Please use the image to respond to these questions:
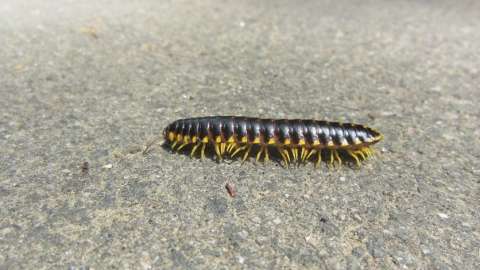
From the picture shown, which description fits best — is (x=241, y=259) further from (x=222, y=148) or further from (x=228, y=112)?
(x=228, y=112)

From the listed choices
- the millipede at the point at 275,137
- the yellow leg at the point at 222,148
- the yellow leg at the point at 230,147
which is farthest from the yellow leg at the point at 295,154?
the yellow leg at the point at 222,148

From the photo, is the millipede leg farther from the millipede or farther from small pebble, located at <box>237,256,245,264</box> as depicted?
small pebble, located at <box>237,256,245,264</box>

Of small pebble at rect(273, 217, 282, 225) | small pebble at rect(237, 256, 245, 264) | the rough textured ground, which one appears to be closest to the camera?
small pebble at rect(237, 256, 245, 264)

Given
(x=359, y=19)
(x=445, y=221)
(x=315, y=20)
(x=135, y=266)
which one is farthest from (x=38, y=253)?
(x=359, y=19)

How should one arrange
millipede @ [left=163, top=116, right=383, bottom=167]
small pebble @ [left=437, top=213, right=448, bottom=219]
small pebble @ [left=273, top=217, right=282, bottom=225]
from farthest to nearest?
1. millipede @ [left=163, top=116, right=383, bottom=167]
2. small pebble @ [left=437, top=213, right=448, bottom=219]
3. small pebble @ [left=273, top=217, right=282, bottom=225]

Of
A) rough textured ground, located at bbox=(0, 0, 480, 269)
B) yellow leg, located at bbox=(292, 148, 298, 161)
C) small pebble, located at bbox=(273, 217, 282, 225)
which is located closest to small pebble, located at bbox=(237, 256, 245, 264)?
rough textured ground, located at bbox=(0, 0, 480, 269)

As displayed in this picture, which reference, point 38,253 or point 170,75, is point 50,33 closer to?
point 170,75

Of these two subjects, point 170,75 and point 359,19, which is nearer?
point 170,75
